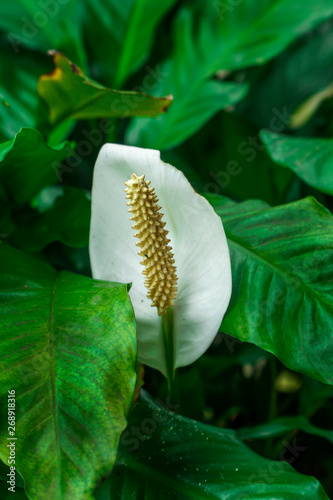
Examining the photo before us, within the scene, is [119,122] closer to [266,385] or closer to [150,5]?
[150,5]

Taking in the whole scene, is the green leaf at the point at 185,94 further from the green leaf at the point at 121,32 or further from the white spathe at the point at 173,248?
the white spathe at the point at 173,248

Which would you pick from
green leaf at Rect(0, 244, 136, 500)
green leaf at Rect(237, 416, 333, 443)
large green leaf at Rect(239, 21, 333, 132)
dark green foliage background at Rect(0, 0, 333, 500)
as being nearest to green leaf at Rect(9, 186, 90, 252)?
dark green foliage background at Rect(0, 0, 333, 500)

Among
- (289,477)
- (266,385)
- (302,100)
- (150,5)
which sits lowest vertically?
(266,385)

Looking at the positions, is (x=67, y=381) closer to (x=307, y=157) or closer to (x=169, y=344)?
(x=169, y=344)

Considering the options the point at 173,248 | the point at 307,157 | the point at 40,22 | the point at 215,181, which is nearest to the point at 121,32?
the point at 40,22

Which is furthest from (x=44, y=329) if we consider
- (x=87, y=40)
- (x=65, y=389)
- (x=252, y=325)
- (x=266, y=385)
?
(x=87, y=40)

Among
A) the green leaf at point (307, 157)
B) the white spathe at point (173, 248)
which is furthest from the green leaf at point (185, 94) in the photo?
the white spathe at point (173, 248)

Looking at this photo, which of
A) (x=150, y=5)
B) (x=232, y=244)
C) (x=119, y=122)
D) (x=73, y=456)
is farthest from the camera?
(x=119, y=122)
